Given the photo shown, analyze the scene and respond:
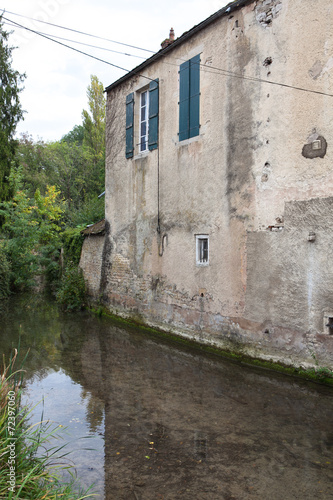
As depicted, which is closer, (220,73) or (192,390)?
(192,390)

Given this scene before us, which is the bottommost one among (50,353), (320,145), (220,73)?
(50,353)

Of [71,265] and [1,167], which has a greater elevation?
[1,167]

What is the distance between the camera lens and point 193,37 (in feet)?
29.5

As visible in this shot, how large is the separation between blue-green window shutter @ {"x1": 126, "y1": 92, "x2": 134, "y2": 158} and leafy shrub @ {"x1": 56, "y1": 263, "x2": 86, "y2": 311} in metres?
4.73

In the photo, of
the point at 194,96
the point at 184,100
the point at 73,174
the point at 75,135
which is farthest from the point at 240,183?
the point at 75,135

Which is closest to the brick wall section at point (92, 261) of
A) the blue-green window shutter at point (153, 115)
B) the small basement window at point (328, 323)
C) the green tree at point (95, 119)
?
the blue-green window shutter at point (153, 115)

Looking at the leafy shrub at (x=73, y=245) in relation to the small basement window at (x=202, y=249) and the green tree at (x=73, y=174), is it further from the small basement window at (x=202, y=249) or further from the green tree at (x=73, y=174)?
the green tree at (x=73, y=174)

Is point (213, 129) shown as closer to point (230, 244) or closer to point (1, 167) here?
point (230, 244)

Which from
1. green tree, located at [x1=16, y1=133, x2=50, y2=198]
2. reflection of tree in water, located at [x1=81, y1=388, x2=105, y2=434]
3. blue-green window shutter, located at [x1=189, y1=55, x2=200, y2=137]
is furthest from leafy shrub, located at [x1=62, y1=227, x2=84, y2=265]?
green tree, located at [x1=16, y1=133, x2=50, y2=198]

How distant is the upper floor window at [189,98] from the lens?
29.1 ft

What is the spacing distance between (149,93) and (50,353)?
673 centimetres

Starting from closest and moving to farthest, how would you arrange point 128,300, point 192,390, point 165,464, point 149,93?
point 165,464 < point 192,390 < point 149,93 < point 128,300

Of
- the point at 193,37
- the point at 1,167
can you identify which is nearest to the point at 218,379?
the point at 193,37

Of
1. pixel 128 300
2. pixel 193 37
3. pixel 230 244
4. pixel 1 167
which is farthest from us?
pixel 1 167
